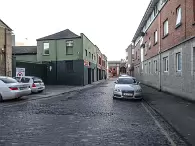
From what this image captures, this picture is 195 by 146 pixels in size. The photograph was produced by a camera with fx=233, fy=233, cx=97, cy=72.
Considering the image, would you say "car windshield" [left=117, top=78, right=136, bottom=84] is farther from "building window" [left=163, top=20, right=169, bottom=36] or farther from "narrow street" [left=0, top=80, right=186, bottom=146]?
"narrow street" [left=0, top=80, right=186, bottom=146]

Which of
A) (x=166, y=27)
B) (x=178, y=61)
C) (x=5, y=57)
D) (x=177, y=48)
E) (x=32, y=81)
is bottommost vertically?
(x=32, y=81)

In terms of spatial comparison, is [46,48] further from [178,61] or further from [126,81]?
[178,61]

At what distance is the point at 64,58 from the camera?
31.5 meters

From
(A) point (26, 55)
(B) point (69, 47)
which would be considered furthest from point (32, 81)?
(A) point (26, 55)

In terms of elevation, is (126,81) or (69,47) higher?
(69,47)

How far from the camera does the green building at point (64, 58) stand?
3097cm

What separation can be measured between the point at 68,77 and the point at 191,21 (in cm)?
2088

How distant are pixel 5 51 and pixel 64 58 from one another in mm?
10913

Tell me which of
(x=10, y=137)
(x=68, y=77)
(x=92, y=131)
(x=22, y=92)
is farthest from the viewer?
(x=68, y=77)

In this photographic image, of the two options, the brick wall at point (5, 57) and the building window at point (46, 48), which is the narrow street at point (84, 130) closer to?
the brick wall at point (5, 57)

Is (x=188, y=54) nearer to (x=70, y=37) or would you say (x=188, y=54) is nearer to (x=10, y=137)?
(x=10, y=137)

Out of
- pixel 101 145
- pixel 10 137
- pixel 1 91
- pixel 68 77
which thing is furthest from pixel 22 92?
pixel 68 77

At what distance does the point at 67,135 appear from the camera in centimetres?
589

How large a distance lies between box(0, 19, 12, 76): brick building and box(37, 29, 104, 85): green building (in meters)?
9.61
